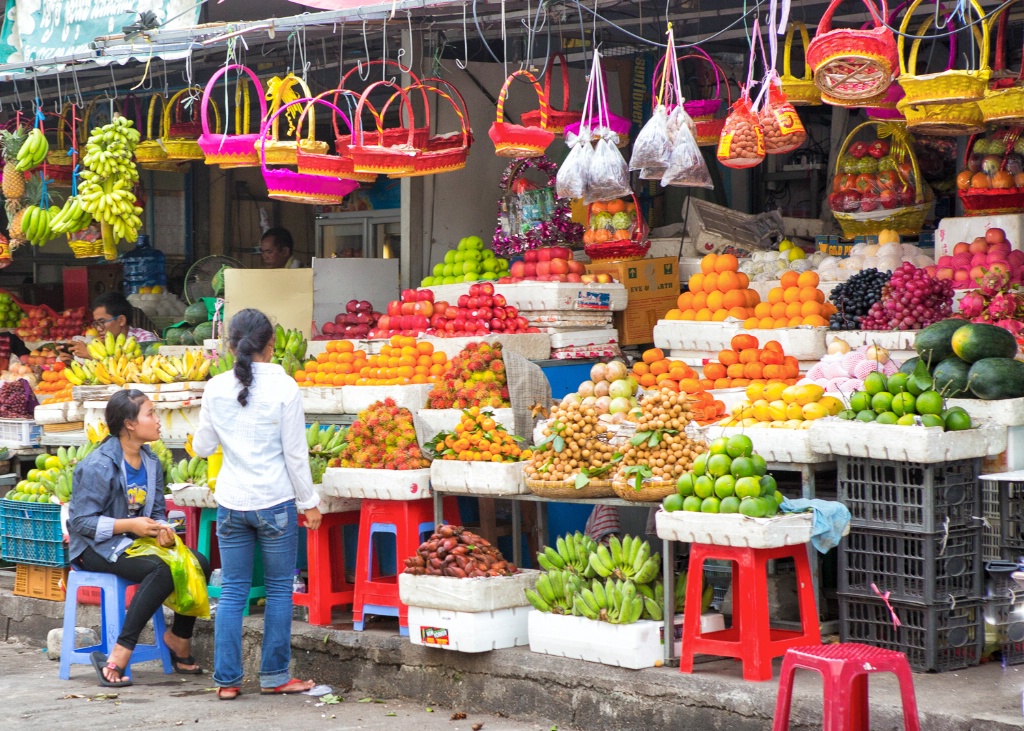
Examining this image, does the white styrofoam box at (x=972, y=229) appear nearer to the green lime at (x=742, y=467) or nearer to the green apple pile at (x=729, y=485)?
the green apple pile at (x=729, y=485)

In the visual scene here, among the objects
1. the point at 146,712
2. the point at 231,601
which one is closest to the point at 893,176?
the point at 231,601

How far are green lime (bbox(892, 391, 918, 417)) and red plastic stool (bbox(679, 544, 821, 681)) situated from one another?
63 centimetres

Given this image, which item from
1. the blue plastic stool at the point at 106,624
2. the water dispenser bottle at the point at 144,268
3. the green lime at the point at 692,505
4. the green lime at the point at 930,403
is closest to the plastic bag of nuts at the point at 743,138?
the green lime at the point at 930,403

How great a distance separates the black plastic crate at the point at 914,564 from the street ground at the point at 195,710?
1377 mm

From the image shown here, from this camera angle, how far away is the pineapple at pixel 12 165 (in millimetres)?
9414

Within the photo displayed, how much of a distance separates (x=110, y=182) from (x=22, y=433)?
179 cm

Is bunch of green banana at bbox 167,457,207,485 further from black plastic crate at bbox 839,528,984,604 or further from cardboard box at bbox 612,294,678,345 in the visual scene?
black plastic crate at bbox 839,528,984,604

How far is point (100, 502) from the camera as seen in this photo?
629cm

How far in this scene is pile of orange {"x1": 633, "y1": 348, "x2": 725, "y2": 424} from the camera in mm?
6312

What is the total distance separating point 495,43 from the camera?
9258 millimetres

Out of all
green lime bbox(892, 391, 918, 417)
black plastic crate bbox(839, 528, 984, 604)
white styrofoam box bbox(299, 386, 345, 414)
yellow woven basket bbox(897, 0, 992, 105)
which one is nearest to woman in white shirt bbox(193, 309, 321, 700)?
white styrofoam box bbox(299, 386, 345, 414)

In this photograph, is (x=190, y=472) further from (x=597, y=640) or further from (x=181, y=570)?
(x=597, y=640)

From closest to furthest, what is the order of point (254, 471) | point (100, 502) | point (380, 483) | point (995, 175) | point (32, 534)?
point (254, 471)
point (100, 502)
point (380, 483)
point (995, 175)
point (32, 534)

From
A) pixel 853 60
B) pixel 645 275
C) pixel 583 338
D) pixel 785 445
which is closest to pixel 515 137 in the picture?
pixel 583 338
